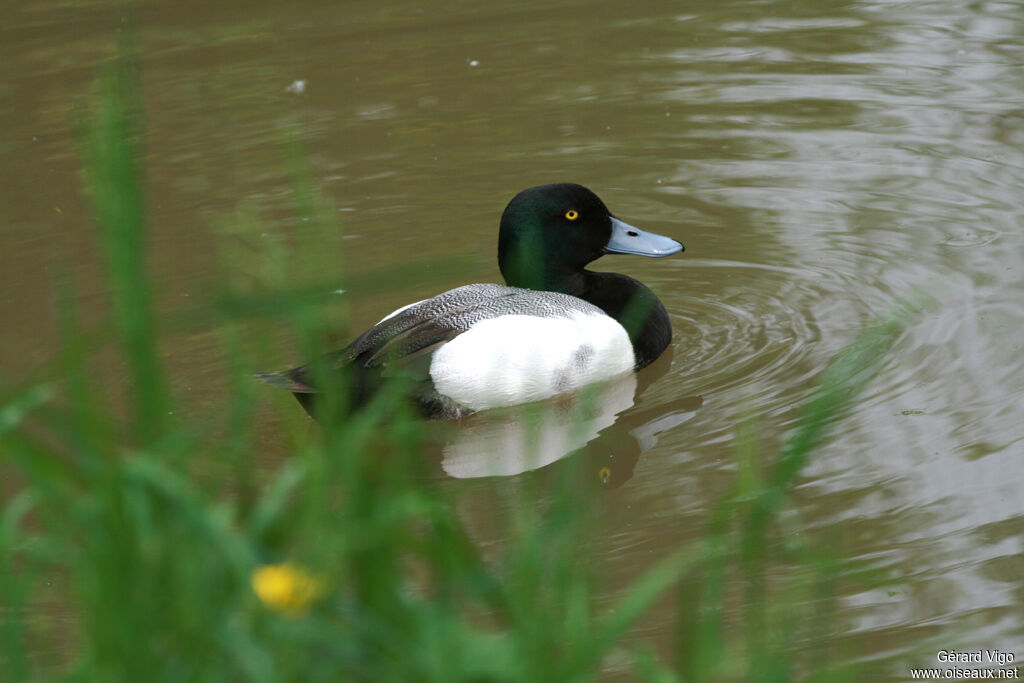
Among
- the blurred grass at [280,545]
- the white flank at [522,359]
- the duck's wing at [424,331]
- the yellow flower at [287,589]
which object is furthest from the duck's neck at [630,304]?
the yellow flower at [287,589]

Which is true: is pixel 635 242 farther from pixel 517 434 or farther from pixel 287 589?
pixel 287 589

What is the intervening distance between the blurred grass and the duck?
2.80 m

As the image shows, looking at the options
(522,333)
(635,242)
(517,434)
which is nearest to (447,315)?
(522,333)

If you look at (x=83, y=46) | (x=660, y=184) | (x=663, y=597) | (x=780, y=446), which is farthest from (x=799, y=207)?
(x=83, y=46)

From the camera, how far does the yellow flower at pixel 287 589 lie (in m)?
1.57

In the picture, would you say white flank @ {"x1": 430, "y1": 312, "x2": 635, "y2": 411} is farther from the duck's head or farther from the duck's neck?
the duck's head

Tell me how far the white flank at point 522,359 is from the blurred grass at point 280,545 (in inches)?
125

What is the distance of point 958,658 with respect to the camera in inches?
124

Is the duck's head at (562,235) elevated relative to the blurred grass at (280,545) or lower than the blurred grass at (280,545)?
lower

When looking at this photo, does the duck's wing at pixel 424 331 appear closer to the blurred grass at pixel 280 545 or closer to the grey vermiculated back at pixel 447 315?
the grey vermiculated back at pixel 447 315

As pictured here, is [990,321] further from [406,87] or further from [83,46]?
[83,46]

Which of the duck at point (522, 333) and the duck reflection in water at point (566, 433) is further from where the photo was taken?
the duck at point (522, 333)

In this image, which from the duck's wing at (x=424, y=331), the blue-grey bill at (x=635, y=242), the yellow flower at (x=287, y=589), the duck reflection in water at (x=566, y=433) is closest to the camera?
the yellow flower at (x=287, y=589)

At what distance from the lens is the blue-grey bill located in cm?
586
